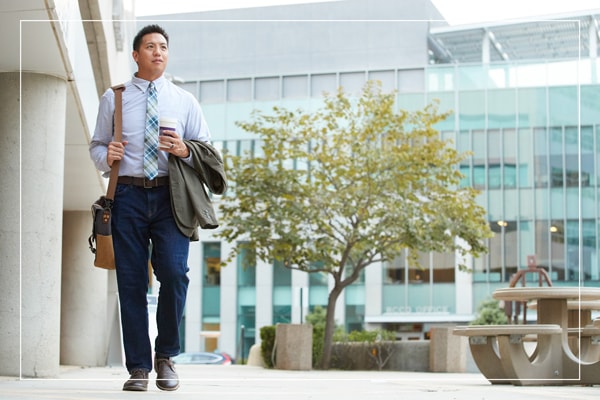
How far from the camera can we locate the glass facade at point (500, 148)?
121 ft

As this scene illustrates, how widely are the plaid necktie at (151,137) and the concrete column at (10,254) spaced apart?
3268 millimetres

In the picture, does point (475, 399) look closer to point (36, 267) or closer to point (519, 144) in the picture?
point (36, 267)

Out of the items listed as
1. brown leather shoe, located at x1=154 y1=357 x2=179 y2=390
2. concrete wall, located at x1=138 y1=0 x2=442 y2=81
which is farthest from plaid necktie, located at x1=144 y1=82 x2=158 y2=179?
concrete wall, located at x1=138 y1=0 x2=442 y2=81

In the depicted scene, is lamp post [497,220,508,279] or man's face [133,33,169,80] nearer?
man's face [133,33,169,80]

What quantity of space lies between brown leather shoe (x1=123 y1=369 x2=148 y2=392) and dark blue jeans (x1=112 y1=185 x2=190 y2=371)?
0.03m

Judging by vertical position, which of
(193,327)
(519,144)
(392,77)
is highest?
(392,77)

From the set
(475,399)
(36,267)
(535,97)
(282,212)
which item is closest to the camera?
(475,399)

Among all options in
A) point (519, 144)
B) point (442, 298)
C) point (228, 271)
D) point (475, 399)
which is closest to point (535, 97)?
point (519, 144)

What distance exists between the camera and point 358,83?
126ft

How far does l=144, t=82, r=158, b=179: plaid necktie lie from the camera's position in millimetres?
4656

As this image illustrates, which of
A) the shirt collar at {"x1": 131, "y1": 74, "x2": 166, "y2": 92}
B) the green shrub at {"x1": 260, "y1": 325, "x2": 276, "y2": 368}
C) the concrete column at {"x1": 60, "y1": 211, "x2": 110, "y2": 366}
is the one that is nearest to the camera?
the shirt collar at {"x1": 131, "y1": 74, "x2": 166, "y2": 92}

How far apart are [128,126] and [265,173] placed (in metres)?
15.2

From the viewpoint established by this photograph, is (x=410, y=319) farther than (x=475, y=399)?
Yes

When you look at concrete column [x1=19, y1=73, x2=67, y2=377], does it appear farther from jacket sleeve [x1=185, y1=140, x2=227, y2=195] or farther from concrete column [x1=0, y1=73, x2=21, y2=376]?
jacket sleeve [x1=185, y1=140, x2=227, y2=195]
